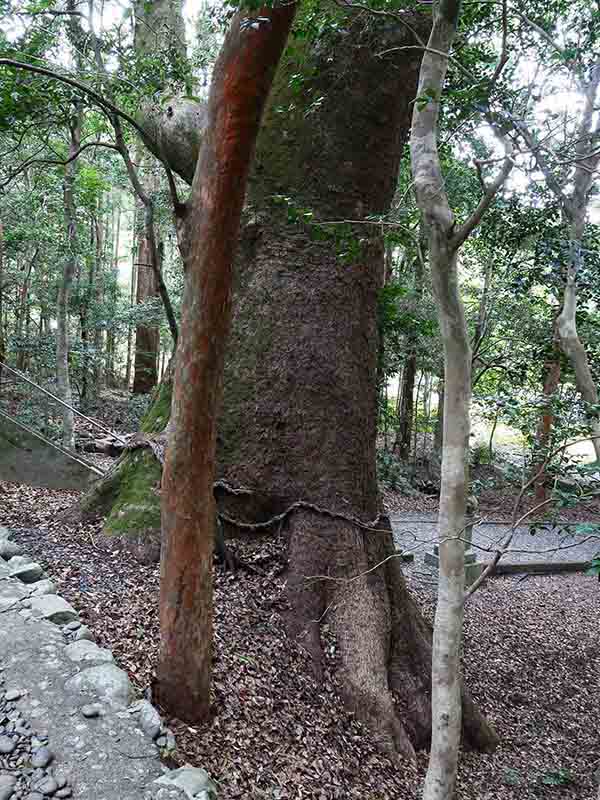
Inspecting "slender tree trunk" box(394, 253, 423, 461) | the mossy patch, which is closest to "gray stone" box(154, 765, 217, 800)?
the mossy patch

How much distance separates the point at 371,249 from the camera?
4.36 meters

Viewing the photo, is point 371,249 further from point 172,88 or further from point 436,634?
point 436,634

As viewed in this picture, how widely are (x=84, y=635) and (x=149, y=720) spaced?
27.5 inches

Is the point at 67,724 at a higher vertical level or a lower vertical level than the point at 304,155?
lower

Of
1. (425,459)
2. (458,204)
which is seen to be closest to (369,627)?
(458,204)

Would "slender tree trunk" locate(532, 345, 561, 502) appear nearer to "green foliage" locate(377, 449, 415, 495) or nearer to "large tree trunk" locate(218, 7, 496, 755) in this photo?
"large tree trunk" locate(218, 7, 496, 755)

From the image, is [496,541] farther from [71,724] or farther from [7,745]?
[7,745]

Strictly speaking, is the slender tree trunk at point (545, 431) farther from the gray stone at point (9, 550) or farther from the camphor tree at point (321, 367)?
the gray stone at point (9, 550)

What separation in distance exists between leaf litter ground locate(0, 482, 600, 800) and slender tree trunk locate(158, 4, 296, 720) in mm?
470

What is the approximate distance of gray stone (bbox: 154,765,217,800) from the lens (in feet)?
6.98

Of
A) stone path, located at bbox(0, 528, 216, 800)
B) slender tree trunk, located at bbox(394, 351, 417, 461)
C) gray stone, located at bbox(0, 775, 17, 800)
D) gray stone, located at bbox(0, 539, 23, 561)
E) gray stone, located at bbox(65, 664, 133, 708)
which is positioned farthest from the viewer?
slender tree trunk, located at bbox(394, 351, 417, 461)

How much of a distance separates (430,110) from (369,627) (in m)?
3.05

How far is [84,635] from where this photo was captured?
2.93 m

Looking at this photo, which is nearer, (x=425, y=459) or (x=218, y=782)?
(x=218, y=782)
